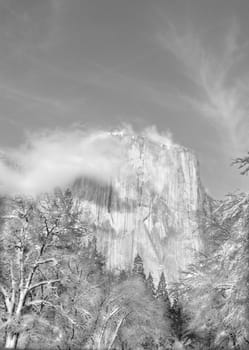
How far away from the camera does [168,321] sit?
125 ft

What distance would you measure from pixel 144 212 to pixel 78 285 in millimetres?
163266

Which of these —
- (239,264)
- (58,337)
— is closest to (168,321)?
(58,337)

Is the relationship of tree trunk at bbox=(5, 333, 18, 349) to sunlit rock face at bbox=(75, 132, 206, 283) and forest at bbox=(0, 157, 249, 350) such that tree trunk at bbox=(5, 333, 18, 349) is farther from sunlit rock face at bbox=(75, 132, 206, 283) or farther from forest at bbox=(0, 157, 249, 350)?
sunlit rock face at bbox=(75, 132, 206, 283)

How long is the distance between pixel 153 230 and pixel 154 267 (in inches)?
808

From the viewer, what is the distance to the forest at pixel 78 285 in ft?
39.2

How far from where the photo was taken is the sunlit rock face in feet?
543

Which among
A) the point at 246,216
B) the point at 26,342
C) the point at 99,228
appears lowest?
the point at 26,342

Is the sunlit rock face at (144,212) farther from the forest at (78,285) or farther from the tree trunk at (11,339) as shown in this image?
the tree trunk at (11,339)

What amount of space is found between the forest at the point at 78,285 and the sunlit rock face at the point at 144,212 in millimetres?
135176

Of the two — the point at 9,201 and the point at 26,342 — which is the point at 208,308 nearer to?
Answer: the point at 26,342

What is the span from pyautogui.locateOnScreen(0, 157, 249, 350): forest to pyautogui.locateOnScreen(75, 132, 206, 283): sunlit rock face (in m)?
135

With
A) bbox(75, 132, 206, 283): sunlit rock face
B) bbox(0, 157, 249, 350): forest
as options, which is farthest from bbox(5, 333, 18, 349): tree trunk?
bbox(75, 132, 206, 283): sunlit rock face

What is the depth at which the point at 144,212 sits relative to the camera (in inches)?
7195

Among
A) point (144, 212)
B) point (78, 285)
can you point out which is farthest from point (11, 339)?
point (144, 212)
